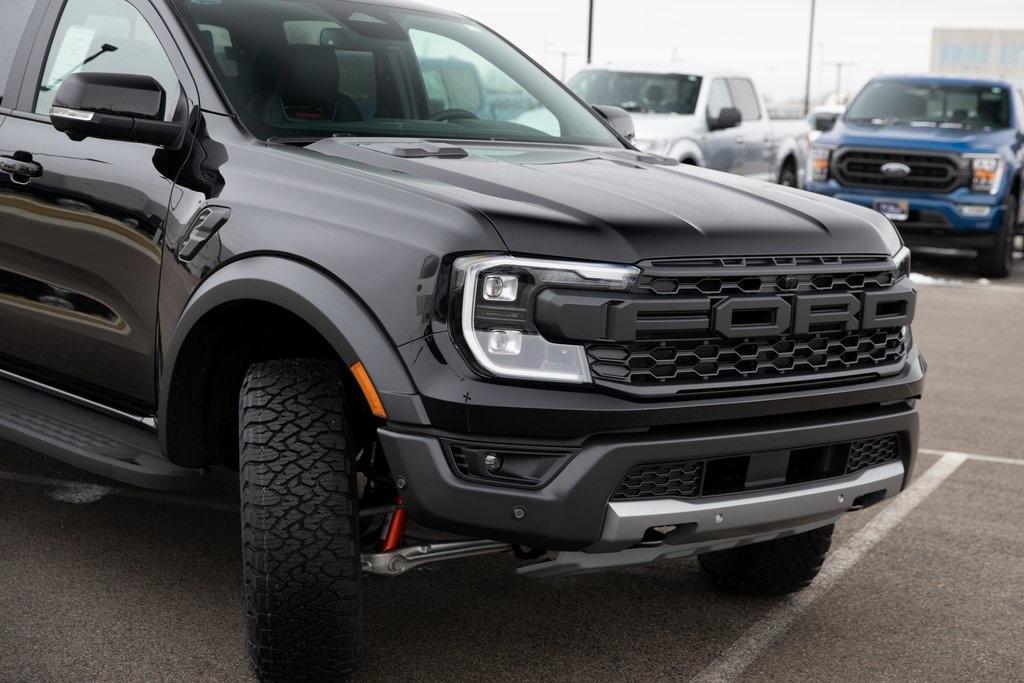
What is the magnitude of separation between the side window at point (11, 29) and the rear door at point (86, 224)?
14 centimetres

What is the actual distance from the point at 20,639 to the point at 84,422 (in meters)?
0.67

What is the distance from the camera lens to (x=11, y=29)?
14.5 feet

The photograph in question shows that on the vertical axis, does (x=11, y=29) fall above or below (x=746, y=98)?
above

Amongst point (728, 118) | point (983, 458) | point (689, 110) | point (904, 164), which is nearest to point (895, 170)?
point (904, 164)

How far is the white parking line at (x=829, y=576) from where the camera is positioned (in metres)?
3.48

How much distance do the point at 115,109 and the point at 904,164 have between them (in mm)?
10019

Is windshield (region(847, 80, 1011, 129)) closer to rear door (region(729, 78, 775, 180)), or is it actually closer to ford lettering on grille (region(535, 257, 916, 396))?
rear door (region(729, 78, 775, 180))

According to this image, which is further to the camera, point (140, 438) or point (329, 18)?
point (329, 18)

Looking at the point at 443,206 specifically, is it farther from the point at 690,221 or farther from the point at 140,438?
the point at 140,438

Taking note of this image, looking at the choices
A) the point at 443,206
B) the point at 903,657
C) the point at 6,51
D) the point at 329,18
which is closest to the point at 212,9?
the point at 329,18

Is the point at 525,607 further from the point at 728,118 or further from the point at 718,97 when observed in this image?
the point at 718,97

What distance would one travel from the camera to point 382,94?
4098 millimetres

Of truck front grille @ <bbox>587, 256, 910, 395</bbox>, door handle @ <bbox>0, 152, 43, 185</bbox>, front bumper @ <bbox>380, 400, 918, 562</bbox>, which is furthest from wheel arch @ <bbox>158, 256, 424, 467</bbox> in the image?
door handle @ <bbox>0, 152, 43, 185</bbox>

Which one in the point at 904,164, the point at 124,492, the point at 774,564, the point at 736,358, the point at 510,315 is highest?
the point at 510,315
